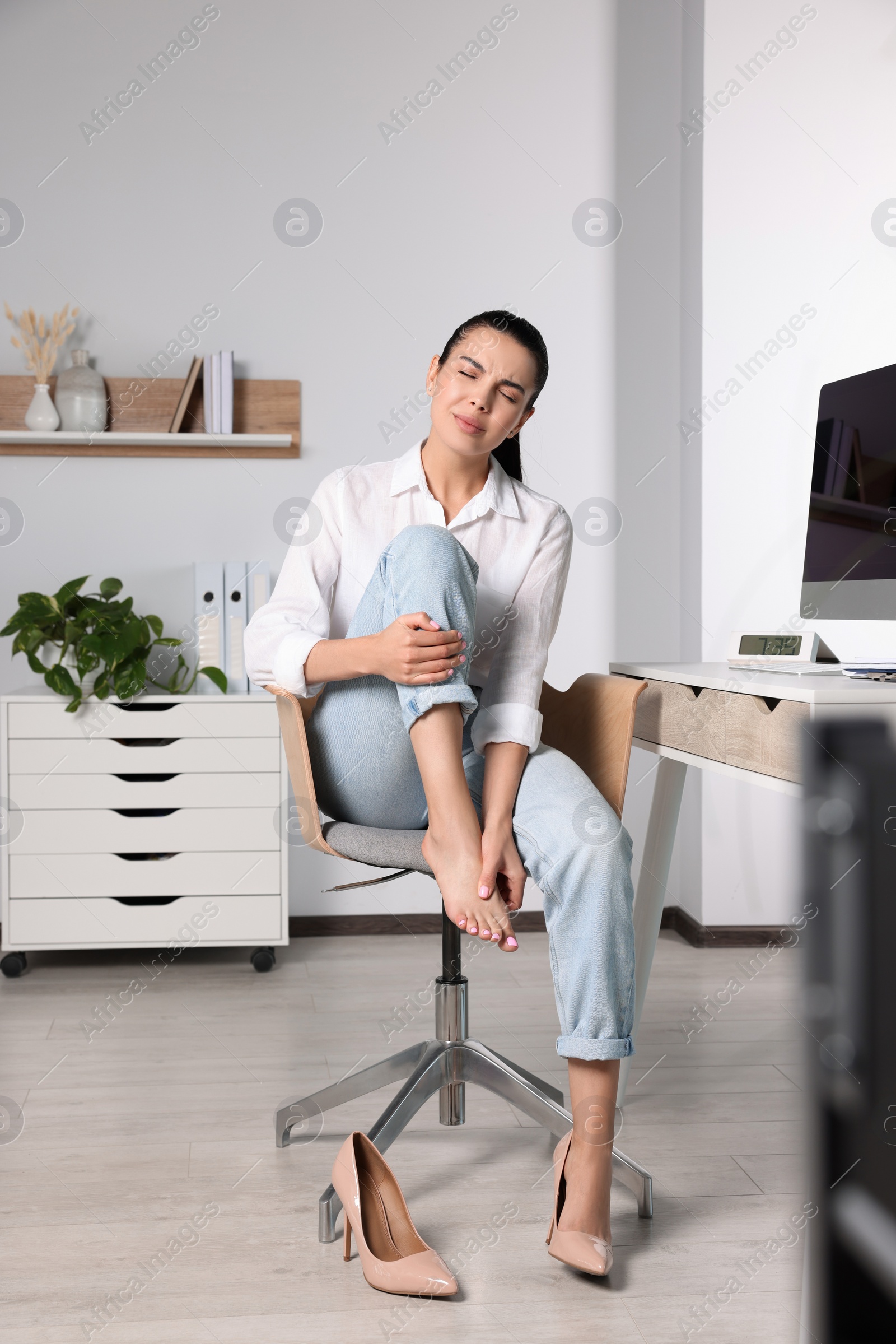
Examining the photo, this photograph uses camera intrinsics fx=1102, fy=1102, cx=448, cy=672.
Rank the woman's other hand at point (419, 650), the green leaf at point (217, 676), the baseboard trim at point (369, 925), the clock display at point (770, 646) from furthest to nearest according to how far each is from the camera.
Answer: the baseboard trim at point (369, 925) → the green leaf at point (217, 676) → the clock display at point (770, 646) → the woman's other hand at point (419, 650)

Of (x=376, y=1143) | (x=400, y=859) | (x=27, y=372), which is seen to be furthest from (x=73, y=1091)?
(x=27, y=372)

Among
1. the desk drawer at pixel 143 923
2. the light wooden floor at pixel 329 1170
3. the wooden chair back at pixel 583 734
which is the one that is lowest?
the light wooden floor at pixel 329 1170

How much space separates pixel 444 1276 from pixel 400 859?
45 cm

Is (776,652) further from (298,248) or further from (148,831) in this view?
(298,248)

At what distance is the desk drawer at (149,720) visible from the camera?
244 cm

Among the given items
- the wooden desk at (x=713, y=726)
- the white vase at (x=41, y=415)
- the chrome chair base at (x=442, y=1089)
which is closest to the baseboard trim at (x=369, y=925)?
the wooden desk at (x=713, y=726)

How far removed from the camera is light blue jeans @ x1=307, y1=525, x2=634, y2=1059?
1.19m

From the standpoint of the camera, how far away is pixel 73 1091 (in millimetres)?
1766

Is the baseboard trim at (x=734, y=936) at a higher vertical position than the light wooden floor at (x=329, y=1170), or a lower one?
lower

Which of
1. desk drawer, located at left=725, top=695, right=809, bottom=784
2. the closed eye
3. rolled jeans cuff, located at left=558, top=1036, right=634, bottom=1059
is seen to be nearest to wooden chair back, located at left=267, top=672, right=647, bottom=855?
desk drawer, located at left=725, top=695, right=809, bottom=784

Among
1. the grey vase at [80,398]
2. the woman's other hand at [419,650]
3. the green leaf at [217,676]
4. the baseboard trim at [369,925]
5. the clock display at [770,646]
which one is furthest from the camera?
the baseboard trim at [369,925]

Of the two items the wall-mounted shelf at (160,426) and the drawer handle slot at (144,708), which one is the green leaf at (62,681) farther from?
the wall-mounted shelf at (160,426)

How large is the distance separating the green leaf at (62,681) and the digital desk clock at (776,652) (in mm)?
1485

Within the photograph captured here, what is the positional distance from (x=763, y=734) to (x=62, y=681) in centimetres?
172
